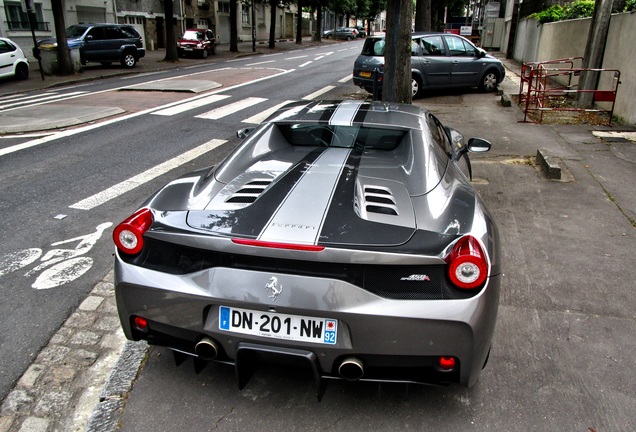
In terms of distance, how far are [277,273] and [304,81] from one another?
17.0 m

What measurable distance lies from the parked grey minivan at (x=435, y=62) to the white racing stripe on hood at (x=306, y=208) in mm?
11416

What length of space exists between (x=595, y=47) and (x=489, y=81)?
159 inches

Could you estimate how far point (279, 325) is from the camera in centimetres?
234

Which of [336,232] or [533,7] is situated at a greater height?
[533,7]

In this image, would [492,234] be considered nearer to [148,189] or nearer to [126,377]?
[126,377]

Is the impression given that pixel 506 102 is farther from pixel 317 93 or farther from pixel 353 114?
pixel 353 114

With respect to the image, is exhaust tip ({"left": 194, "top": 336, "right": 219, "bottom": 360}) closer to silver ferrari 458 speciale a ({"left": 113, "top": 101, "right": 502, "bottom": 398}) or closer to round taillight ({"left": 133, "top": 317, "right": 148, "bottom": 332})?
silver ferrari 458 speciale a ({"left": 113, "top": 101, "right": 502, "bottom": 398})

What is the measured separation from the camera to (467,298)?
7.55 ft

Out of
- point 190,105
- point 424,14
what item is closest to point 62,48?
point 190,105

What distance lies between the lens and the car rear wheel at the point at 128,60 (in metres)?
23.5

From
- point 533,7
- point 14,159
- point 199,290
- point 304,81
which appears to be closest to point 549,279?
point 199,290

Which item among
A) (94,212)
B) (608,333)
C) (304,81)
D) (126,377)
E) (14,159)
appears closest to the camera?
(126,377)

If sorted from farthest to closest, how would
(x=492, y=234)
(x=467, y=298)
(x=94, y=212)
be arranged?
(x=94, y=212) < (x=492, y=234) < (x=467, y=298)

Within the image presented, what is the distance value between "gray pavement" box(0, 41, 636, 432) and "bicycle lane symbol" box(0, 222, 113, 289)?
44 cm
